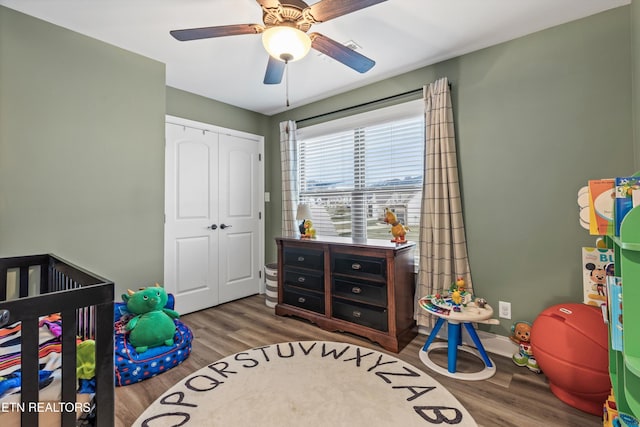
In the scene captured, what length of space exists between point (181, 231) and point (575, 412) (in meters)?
3.49

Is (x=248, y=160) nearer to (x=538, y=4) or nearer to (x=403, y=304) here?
(x=403, y=304)

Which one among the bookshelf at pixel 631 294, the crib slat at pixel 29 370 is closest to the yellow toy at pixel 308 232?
the crib slat at pixel 29 370

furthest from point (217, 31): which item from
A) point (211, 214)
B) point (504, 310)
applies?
point (504, 310)

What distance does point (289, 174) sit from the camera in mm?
3672

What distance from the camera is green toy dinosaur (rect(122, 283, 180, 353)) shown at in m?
2.12

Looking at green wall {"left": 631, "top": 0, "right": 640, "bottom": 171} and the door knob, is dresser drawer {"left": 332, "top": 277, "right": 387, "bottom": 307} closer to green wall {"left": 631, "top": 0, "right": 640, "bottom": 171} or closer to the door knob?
green wall {"left": 631, "top": 0, "right": 640, "bottom": 171}

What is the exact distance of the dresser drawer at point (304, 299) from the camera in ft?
9.42

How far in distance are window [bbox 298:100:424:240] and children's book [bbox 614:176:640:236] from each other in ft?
5.62

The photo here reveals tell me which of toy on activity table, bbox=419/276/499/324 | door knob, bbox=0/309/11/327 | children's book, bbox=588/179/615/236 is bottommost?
toy on activity table, bbox=419/276/499/324

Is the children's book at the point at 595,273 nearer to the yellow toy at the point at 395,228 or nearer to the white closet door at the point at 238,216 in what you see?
the yellow toy at the point at 395,228

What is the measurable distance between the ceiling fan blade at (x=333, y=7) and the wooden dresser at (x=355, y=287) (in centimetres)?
165

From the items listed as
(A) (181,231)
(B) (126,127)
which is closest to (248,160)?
(A) (181,231)

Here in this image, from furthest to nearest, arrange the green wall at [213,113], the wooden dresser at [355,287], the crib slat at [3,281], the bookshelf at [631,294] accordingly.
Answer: the green wall at [213,113], the wooden dresser at [355,287], the crib slat at [3,281], the bookshelf at [631,294]

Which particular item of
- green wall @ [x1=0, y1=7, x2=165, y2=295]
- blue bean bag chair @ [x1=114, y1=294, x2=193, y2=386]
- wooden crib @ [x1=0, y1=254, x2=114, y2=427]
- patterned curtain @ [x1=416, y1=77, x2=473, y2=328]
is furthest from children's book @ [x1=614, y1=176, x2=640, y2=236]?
green wall @ [x1=0, y1=7, x2=165, y2=295]
